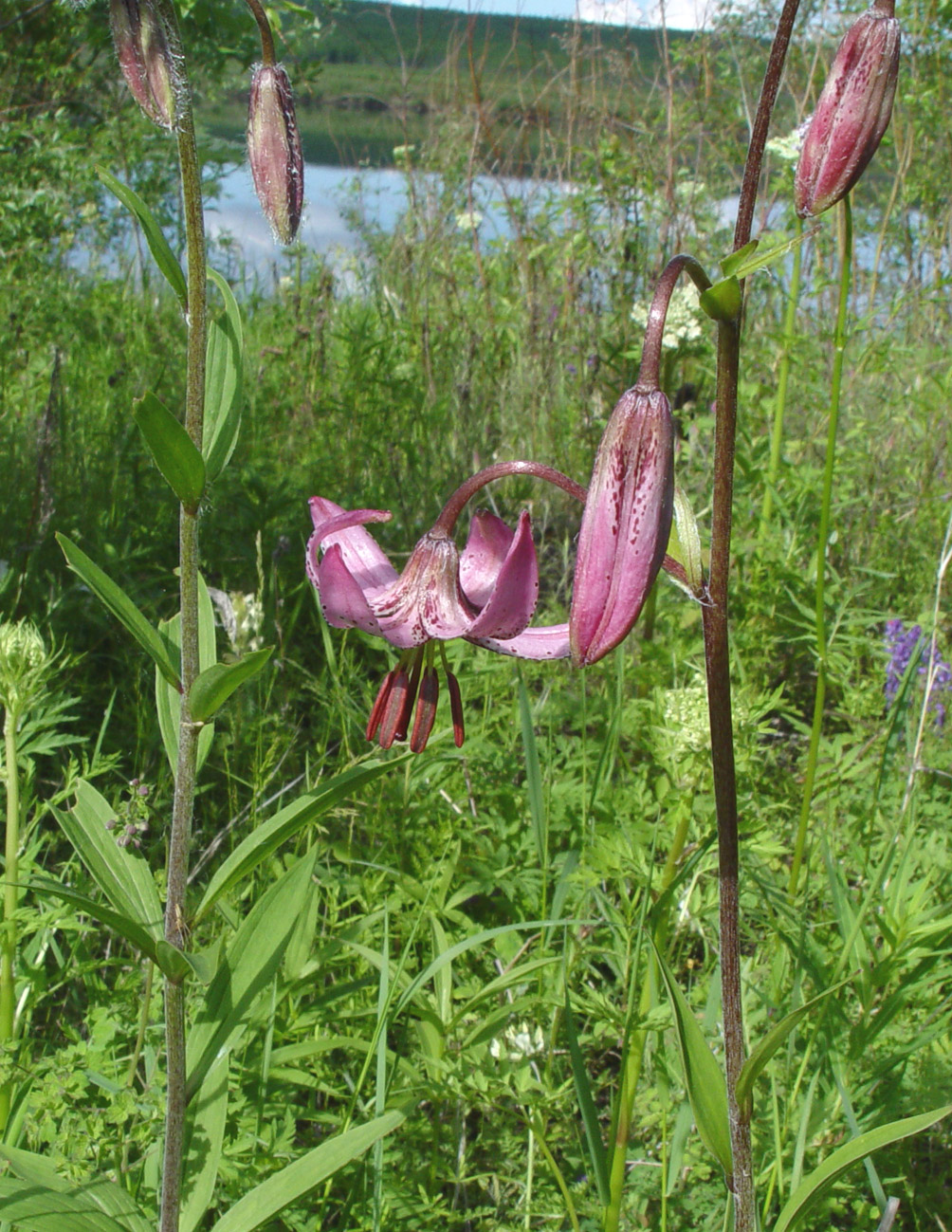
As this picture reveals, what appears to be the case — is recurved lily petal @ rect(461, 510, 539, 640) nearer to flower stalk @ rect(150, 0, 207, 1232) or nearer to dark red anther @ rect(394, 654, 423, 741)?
dark red anther @ rect(394, 654, 423, 741)

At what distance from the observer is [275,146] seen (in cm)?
90

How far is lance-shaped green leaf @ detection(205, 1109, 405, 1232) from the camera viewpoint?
88cm

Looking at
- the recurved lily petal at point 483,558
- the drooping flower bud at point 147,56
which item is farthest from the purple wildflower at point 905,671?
the drooping flower bud at point 147,56

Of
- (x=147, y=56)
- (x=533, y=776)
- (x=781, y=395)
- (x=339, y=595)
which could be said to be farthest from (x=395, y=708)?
(x=781, y=395)

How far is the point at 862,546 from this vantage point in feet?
8.30

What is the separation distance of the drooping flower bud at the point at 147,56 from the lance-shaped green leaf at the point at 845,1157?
98 cm

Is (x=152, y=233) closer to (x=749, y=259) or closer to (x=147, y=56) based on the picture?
(x=147, y=56)

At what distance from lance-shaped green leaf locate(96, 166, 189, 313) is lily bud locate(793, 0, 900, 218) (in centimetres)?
52

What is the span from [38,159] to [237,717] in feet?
7.42

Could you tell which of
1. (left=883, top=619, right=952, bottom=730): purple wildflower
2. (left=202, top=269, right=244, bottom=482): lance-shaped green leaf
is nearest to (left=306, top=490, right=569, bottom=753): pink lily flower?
(left=202, top=269, right=244, bottom=482): lance-shaped green leaf

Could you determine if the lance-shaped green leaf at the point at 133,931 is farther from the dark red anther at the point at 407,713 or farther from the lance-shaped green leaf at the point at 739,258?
the lance-shaped green leaf at the point at 739,258

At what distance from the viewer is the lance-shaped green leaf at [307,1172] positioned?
0.88m

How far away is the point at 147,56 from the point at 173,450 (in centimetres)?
32

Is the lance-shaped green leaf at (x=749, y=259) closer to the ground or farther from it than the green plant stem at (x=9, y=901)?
farther from it
